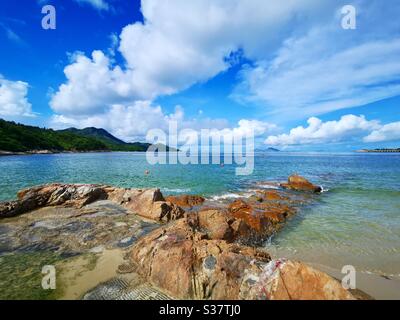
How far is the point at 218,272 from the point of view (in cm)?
696

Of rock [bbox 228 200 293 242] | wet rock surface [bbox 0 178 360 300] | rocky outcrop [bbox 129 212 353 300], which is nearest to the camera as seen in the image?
rocky outcrop [bbox 129 212 353 300]

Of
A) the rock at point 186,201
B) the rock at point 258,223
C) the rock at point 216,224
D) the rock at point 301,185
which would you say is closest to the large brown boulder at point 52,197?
the rock at point 186,201

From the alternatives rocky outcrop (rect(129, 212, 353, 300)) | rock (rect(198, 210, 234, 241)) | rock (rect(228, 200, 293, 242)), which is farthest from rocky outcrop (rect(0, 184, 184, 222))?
rocky outcrop (rect(129, 212, 353, 300))

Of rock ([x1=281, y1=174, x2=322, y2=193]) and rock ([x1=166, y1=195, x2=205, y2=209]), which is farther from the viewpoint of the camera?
rock ([x1=281, y1=174, x2=322, y2=193])

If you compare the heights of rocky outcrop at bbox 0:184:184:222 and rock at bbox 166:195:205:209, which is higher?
rocky outcrop at bbox 0:184:184:222

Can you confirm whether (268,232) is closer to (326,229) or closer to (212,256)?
(326,229)

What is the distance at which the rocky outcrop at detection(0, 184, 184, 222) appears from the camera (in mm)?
15180

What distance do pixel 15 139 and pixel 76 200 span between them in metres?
169

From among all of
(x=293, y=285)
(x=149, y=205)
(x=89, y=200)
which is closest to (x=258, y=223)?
(x=149, y=205)

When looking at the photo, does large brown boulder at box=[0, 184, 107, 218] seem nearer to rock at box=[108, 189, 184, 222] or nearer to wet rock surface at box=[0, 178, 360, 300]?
wet rock surface at box=[0, 178, 360, 300]

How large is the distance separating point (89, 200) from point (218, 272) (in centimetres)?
1462

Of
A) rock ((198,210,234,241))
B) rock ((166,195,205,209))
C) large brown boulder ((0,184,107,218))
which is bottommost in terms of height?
rock ((166,195,205,209))

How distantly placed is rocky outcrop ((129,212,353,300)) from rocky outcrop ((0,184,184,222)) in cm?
624

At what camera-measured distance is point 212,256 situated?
25.2 ft
